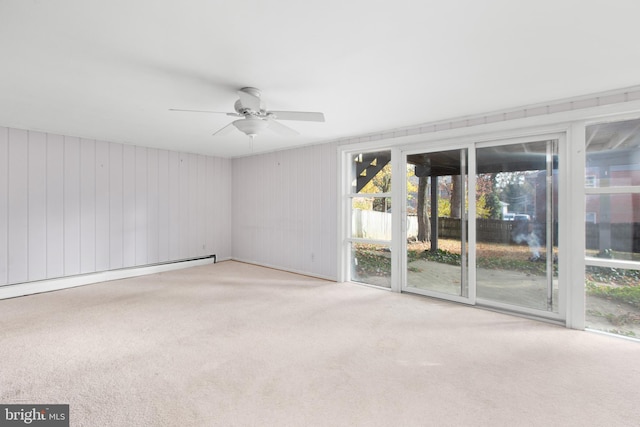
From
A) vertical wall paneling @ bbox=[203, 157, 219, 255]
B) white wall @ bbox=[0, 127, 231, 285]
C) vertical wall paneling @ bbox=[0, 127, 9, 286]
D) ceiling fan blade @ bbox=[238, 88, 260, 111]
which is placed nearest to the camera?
ceiling fan blade @ bbox=[238, 88, 260, 111]

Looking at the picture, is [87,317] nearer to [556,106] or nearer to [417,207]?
[417,207]

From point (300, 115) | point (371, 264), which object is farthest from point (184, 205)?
point (300, 115)

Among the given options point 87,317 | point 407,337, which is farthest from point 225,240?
point 407,337

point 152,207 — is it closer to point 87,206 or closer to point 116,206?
point 116,206

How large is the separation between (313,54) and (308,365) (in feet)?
7.65

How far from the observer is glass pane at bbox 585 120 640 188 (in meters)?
2.90

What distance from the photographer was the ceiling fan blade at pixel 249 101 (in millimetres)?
2516

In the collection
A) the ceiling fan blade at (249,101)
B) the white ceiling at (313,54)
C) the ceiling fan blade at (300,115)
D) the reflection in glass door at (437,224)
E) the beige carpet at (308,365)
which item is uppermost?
the white ceiling at (313,54)

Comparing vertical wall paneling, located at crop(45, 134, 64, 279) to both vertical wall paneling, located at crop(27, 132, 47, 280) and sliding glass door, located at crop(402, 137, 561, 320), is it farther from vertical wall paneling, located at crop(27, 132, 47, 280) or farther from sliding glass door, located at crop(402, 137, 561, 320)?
sliding glass door, located at crop(402, 137, 561, 320)

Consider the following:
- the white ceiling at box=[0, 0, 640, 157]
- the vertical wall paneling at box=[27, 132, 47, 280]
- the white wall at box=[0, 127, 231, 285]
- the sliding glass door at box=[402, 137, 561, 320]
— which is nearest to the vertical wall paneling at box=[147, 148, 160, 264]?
the white wall at box=[0, 127, 231, 285]

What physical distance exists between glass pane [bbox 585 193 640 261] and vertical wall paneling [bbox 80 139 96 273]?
6.63m

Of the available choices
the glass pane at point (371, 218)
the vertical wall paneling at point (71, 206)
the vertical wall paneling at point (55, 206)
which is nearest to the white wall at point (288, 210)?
the glass pane at point (371, 218)

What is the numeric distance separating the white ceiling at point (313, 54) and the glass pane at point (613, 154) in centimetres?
47

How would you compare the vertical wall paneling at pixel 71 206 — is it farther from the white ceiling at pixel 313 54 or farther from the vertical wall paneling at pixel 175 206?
the vertical wall paneling at pixel 175 206
